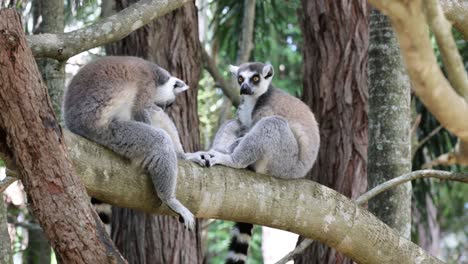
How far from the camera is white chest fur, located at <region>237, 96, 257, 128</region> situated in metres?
6.13

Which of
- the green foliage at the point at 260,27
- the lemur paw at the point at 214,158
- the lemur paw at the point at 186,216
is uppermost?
the green foliage at the point at 260,27

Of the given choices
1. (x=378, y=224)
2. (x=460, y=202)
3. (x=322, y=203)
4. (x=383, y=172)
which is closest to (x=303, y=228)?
(x=322, y=203)

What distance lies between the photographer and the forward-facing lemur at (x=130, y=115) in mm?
4426

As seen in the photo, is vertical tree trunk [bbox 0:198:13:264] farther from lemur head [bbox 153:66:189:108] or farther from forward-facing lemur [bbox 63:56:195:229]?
lemur head [bbox 153:66:189:108]

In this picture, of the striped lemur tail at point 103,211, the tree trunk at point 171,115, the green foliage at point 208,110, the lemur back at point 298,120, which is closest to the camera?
the striped lemur tail at point 103,211

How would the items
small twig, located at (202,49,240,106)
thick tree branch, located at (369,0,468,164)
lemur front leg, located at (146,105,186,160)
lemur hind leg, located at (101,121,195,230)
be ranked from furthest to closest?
small twig, located at (202,49,240,106) → lemur front leg, located at (146,105,186,160) → lemur hind leg, located at (101,121,195,230) → thick tree branch, located at (369,0,468,164)

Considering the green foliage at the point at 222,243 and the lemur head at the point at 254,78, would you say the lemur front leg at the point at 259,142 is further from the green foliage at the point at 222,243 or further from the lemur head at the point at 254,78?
the green foliage at the point at 222,243

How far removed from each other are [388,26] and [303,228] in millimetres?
Answer: 1921

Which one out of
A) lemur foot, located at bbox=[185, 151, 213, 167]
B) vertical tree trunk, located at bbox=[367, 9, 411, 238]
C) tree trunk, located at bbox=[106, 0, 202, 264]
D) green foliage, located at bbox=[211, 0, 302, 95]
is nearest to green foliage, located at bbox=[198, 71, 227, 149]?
green foliage, located at bbox=[211, 0, 302, 95]

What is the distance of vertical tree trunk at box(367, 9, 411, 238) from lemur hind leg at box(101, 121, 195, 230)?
1.78m

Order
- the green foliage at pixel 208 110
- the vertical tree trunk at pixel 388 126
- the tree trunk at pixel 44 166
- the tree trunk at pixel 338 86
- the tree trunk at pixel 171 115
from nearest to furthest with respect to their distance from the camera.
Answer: the tree trunk at pixel 44 166 < the vertical tree trunk at pixel 388 126 < the tree trunk at pixel 171 115 < the tree trunk at pixel 338 86 < the green foliage at pixel 208 110

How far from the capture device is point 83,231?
3.37m

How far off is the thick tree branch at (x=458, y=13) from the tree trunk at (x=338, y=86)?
3473 mm

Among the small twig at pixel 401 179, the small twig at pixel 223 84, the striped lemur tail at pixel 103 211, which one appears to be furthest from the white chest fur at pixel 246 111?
the small twig at pixel 223 84
